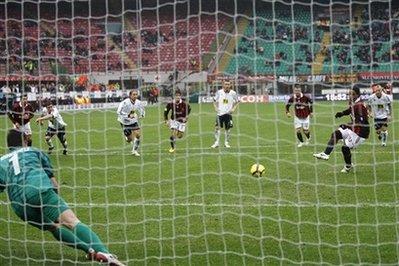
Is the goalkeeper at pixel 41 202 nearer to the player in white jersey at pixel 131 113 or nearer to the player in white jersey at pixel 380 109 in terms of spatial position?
the player in white jersey at pixel 131 113

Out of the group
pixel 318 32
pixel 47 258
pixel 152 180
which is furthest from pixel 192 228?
pixel 318 32

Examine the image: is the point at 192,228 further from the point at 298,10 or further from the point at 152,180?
the point at 298,10

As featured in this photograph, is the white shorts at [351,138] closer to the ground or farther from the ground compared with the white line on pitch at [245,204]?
farther from the ground

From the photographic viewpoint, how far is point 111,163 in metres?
13.8

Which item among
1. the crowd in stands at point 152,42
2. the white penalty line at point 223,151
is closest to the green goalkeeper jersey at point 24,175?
the crowd in stands at point 152,42

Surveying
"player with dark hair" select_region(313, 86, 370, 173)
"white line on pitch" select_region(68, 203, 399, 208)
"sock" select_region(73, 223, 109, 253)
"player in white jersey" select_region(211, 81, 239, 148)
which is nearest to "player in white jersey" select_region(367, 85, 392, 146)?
"player in white jersey" select_region(211, 81, 239, 148)

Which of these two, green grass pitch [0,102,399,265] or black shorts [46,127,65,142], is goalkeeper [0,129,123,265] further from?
black shorts [46,127,65,142]

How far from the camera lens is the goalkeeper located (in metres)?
5.79

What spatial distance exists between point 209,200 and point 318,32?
36.9ft

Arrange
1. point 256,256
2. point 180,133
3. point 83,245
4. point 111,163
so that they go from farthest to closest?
point 180,133
point 111,163
point 256,256
point 83,245

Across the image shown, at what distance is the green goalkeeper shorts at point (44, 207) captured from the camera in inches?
228

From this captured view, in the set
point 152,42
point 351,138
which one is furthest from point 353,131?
point 152,42

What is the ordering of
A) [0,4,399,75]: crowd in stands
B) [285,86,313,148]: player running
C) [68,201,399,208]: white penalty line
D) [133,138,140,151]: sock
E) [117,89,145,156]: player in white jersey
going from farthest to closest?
1. [285,86,313,148]: player running
2. [117,89,145,156]: player in white jersey
3. [133,138,140,151]: sock
4. [0,4,399,75]: crowd in stands
5. [68,201,399,208]: white penalty line

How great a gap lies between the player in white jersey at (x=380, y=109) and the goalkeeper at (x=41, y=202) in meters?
11.3
